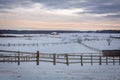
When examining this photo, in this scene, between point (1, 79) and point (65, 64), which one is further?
point (65, 64)

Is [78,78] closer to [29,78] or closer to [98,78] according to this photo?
[98,78]

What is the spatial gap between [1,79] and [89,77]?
5059 mm

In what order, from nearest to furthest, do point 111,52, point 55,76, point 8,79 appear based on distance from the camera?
point 8,79, point 55,76, point 111,52

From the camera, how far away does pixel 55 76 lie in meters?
15.3

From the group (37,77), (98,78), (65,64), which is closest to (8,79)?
(37,77)

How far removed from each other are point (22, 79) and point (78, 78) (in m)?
3.18

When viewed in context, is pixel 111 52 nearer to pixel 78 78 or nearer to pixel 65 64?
pixel 65 64

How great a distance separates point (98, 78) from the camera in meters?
14.7

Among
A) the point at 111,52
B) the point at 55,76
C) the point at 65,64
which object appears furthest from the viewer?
the point at 111,52

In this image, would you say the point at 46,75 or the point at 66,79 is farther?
the point at 46,75

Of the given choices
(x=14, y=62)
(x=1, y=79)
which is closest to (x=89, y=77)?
(x=1, y=79)

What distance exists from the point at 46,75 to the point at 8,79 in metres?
2.55

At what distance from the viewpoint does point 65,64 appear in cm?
2208

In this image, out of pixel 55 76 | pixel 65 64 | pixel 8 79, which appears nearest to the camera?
pixel 8 79
